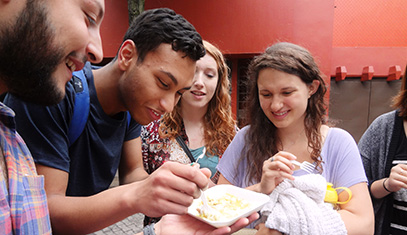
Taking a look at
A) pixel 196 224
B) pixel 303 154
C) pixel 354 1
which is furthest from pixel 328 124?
pixel 354 1

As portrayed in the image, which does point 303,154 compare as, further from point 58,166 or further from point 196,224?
point 58,166

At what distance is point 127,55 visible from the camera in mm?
1754

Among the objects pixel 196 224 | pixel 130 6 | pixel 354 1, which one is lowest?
pixel 196 224

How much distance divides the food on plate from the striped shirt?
84cm

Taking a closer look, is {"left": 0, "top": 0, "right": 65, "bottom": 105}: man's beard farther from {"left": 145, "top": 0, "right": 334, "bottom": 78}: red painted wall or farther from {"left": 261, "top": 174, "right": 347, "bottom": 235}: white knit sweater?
{"left": 145, "top": 0, "right": 334, "bottom": 78}: red painted wall

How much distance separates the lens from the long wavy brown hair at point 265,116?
2006 millimetres

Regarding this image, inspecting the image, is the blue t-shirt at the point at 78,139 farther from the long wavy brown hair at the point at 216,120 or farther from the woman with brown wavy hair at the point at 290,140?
the woman with brown wavy hair at the point at 290,140

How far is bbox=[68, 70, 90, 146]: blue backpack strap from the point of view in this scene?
1515mm

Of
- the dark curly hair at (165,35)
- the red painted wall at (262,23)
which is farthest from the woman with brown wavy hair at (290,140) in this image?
the red painted wall at (262,23)

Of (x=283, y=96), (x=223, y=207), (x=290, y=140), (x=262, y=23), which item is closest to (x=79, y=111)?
(x=223, y=207)

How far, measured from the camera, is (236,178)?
221 centimetres

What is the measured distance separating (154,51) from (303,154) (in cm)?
140

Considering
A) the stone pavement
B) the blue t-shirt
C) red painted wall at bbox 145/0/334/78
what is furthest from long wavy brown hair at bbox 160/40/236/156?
red painted wall at bbox 145/0/334/78

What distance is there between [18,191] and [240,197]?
4.32 ft
